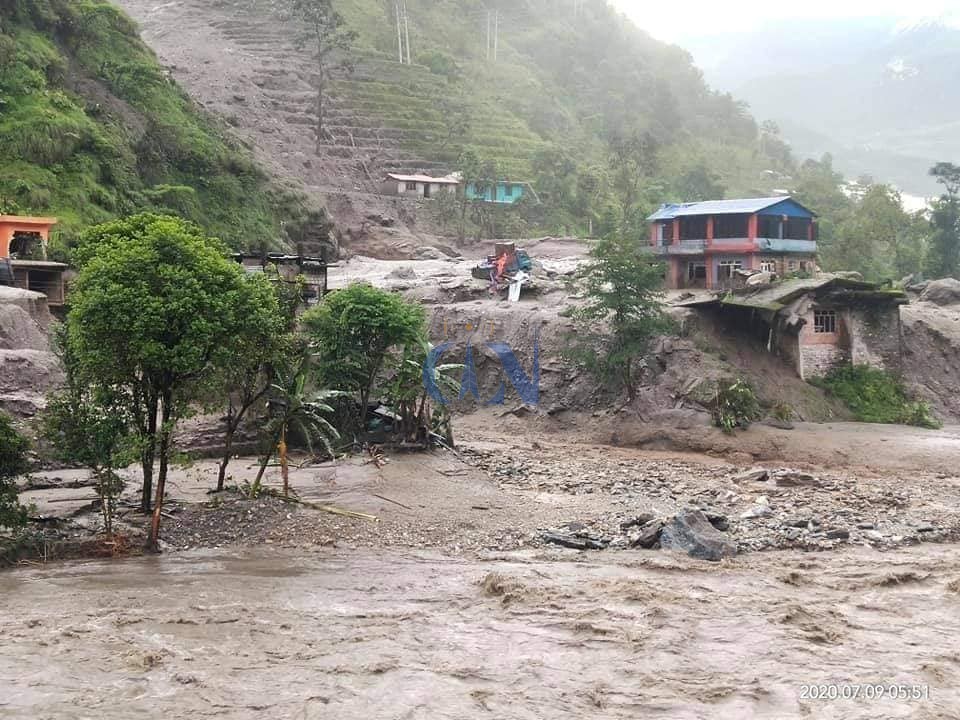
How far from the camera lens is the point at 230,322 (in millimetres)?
18750

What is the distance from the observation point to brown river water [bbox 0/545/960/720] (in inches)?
508

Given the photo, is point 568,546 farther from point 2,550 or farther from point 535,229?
point 535,229

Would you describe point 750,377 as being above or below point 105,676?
above

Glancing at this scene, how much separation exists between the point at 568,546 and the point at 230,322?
25.7 feet

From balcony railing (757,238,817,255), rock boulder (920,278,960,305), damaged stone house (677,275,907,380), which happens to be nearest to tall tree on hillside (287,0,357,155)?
balcony railing (757,238,817,255)

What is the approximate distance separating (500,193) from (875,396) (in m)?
37.5

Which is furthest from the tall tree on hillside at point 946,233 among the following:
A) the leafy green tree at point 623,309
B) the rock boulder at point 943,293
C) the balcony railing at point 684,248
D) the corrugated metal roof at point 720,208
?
the leafy green tree at point 623,309

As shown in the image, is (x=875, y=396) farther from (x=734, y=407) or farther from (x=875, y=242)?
(x=875, y=242)

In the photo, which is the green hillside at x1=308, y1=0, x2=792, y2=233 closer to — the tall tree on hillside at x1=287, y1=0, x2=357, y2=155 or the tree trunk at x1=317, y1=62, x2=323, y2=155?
the tall tree on hillside at x1=287, y1=0, x2=357, y2=155

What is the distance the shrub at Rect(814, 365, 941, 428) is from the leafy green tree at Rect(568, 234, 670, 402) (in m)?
6.70

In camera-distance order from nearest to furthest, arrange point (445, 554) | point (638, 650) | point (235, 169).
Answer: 1. point (638, 650)
2. point (445, 554)
3. point (235, 169)

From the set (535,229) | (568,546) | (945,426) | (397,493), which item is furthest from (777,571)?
(535,229)

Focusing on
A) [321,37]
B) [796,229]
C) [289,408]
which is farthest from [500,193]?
[289,408]

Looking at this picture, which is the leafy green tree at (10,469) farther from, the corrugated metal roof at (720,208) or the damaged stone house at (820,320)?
the corrugated metal roof at (720,208)
